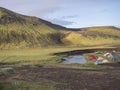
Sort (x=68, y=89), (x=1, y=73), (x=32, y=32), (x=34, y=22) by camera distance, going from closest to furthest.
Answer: (x=68, y=89) → (x=1, y=73) → (x=32, y=32) → (x=34, y=22)

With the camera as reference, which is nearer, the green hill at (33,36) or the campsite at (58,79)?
the campsite at (58,79)

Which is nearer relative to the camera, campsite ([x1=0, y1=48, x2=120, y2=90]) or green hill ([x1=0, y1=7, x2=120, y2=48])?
campsite ([x1=0, y1=48, x2=120, y2=90])

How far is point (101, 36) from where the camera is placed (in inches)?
6432

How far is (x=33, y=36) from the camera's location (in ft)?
460

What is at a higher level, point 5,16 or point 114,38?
point 5,16

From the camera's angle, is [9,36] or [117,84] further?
[9,36]

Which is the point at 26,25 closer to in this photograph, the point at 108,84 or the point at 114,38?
the point at 114,38

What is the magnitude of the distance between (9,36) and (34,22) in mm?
30405

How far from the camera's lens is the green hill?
13100cm

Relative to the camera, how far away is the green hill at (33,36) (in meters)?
131

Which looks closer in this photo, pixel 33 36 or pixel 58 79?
pixel 58 79

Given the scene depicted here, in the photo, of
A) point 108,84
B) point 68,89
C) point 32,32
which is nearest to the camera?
point 68,89

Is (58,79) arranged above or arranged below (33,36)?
below

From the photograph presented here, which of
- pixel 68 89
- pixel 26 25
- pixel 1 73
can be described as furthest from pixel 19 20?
pixel 68 89
